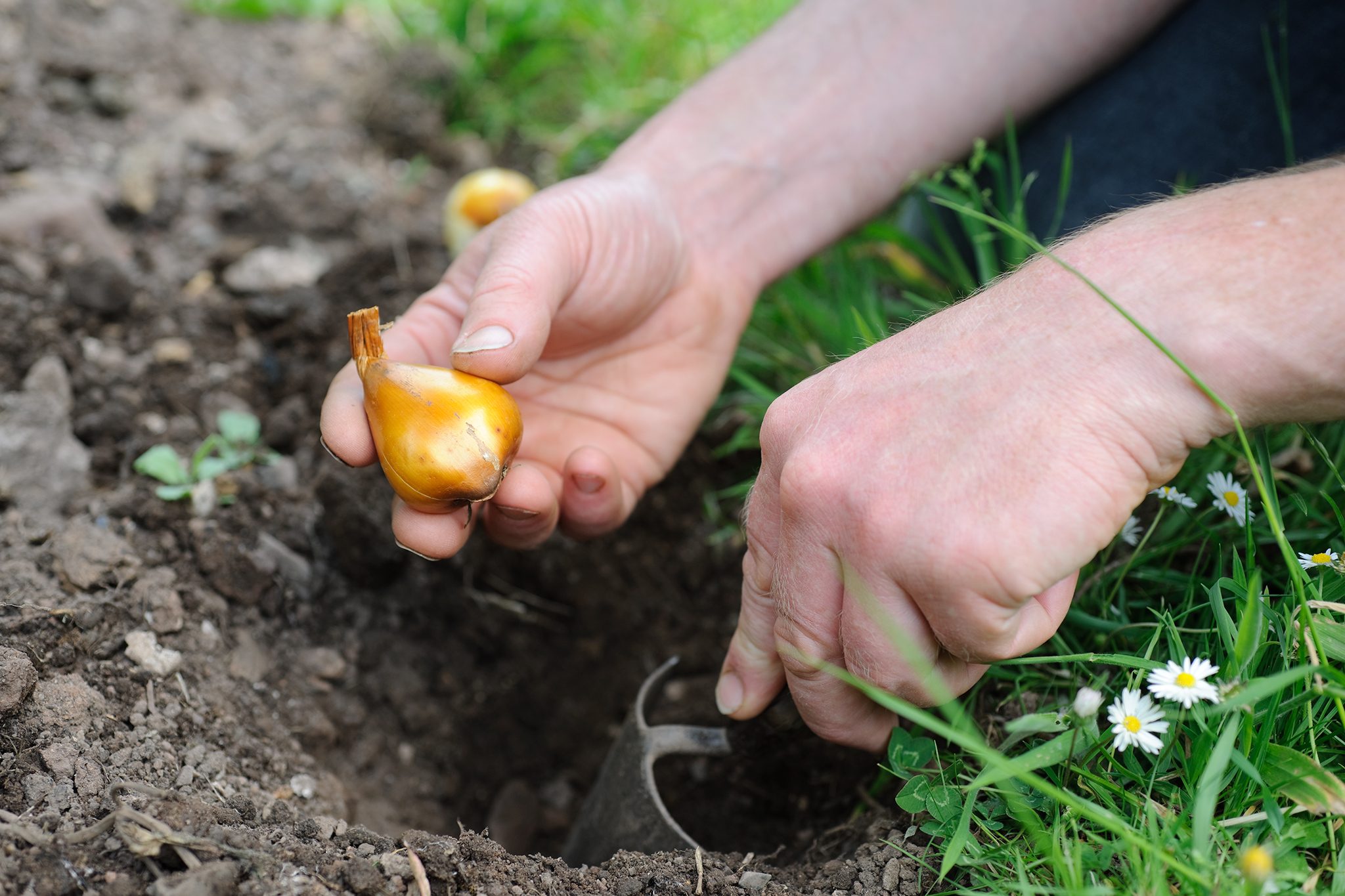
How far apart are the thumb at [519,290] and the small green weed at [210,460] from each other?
719 mm

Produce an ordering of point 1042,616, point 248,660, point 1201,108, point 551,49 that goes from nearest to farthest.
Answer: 1. point 1042,616
2. point 248,660
3. point 1201,108
4. point 551,49

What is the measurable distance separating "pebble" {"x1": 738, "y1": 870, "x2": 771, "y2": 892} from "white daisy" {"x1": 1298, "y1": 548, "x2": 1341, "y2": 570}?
0.85 m

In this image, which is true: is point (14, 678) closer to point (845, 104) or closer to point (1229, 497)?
point (1229, 497)

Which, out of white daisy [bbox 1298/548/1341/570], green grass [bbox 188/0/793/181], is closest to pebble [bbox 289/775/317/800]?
white daisy [bbox 1298/548/1341/570]

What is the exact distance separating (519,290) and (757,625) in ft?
2.14

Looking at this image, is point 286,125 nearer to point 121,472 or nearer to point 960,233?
point 121,472

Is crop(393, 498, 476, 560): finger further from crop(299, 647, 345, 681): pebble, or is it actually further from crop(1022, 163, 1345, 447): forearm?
crop(1022, 163, 1345, 447): forearm

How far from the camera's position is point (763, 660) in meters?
1.50

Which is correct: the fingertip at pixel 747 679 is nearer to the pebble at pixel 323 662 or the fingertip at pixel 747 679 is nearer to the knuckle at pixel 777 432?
the knuckle at pixel 777 432

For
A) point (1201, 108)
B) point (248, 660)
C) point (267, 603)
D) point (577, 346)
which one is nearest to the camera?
point (248, 660)

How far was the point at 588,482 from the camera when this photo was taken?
70.8 inches

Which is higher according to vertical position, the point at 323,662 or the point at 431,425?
the point at 431,425

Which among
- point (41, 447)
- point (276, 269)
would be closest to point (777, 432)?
point (41, 447)

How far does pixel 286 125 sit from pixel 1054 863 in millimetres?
3087
